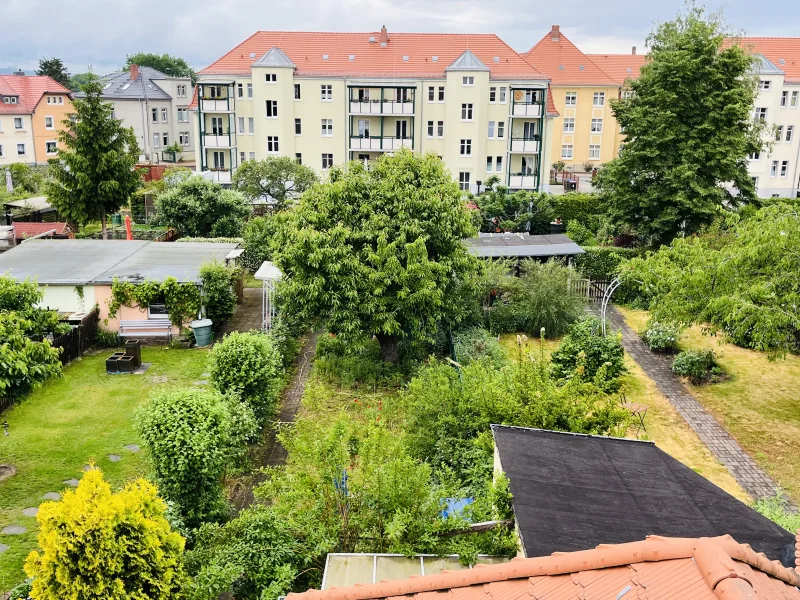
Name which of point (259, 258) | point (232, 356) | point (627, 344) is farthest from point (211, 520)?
point (259, 258)

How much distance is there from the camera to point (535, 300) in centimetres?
2409

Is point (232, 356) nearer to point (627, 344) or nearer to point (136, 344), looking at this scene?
point (136, 344)

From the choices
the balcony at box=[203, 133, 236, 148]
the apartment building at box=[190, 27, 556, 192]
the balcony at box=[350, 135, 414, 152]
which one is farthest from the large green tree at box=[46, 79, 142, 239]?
the balcony at box=[350, 135, 414, 152]

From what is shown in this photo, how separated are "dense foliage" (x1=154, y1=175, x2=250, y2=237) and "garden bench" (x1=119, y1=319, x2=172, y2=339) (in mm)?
10851

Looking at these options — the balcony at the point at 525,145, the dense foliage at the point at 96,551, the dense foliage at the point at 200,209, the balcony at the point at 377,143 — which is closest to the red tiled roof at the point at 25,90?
the balcony at the point at 377,143

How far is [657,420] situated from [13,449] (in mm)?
15355

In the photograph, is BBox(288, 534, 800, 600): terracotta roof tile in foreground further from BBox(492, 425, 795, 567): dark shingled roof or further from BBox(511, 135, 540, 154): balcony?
BBox(511, 135, 540, 154): balcony

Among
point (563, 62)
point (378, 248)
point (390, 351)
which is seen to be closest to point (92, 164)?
point (390, 351)

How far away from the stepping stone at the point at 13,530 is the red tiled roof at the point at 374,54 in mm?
37177

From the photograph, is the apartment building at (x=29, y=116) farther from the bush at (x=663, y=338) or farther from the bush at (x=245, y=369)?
the bush at (x=663, y=338)

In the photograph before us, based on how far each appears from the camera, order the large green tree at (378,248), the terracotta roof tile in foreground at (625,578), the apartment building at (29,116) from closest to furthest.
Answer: the terracotta roof tile in foreground at (625,578), the large green tree at (378,248), the apartment building at (29,116)

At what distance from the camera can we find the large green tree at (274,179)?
36.1m

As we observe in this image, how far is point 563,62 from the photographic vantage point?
58438mm

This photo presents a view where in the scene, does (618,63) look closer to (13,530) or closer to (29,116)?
(29,116)
